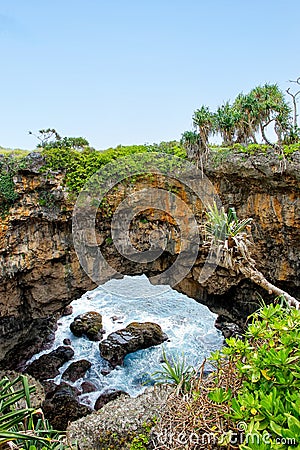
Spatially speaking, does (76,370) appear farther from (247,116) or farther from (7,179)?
(247,116)

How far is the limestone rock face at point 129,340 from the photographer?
48.2ft

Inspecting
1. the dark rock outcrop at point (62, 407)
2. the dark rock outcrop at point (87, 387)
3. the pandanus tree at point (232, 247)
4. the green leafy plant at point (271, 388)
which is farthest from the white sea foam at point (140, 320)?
the green leafy plant at point (271, 388)

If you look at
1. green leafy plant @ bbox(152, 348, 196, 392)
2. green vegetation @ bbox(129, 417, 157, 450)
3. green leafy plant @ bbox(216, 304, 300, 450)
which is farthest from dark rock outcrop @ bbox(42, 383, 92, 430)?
green leafy plant @ bbox(216, 304, 300, 450)

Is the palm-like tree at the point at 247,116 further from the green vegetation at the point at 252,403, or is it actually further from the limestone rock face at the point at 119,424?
the green vegetation at the point at 252,403

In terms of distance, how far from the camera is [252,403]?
70.4 inches

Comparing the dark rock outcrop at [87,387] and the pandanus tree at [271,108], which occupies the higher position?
the pandanus tree at [271,108]

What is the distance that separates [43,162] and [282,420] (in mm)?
10672

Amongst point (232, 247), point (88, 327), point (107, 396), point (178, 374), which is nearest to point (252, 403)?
point (232, 247)

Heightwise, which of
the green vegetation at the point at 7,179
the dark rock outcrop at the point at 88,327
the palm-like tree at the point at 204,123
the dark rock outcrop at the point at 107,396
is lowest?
the dark rock outcrop at the point at 107,396

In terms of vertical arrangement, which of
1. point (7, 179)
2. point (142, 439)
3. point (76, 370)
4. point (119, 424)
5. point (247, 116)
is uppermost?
point (247, 116)

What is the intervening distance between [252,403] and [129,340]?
14394mm

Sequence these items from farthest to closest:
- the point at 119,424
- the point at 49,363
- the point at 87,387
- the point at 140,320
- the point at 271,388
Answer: the point at 140,320 → the point at 49,363 → the point at 87,387 → the point at 119,424 → the point at 271,388

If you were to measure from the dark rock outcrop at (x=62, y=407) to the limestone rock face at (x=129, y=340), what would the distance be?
2513mm

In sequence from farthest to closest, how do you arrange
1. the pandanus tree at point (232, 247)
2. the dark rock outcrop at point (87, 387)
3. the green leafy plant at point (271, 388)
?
the dark rock outcrop at point (87, 387) → the pandanus tree at point (232, 247) → the green leafy plant at point (271, 388)
